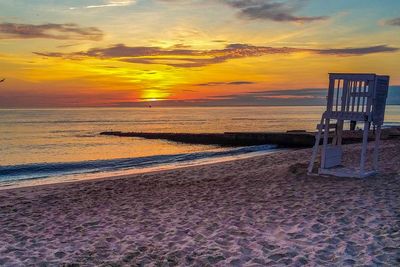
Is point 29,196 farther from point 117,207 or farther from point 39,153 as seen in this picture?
point 39,153

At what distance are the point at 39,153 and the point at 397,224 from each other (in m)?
34.4

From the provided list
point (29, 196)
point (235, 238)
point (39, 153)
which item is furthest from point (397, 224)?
point (39, 153)

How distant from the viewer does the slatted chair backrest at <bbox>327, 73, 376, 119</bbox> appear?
10.5 metres

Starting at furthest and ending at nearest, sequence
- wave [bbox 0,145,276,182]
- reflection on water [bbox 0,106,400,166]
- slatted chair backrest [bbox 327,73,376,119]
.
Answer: reflection on water [bbox 0,106,400,166]
wave [bbox 0,145,276,182]
slatted chair backrest [bbox 327,73,376,119]

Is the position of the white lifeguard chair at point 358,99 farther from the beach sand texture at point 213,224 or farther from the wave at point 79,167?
the wave at point 79,167

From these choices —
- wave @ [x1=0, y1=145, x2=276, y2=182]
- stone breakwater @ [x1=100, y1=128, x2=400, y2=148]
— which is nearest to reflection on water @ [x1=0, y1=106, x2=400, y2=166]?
stone breakwater @ [x1=100, y1=128, x2=400, y2=148]

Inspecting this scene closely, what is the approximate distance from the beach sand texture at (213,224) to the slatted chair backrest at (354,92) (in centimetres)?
186

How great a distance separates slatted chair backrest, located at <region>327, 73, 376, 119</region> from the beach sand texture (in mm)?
1855

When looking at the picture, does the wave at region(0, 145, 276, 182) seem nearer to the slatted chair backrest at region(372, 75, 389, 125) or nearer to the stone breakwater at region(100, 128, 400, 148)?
the stone breakwater at region(100, 128, 400, 148)

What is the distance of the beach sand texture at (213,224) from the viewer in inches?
226

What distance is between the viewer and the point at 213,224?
7293 mm

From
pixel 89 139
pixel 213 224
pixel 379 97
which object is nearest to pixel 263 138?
pixel 89 139

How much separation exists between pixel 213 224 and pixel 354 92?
585 centimetres

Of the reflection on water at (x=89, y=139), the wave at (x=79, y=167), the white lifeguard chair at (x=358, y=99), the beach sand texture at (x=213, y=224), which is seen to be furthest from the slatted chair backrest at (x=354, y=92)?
the reflection on water at (x=89, y=139)
